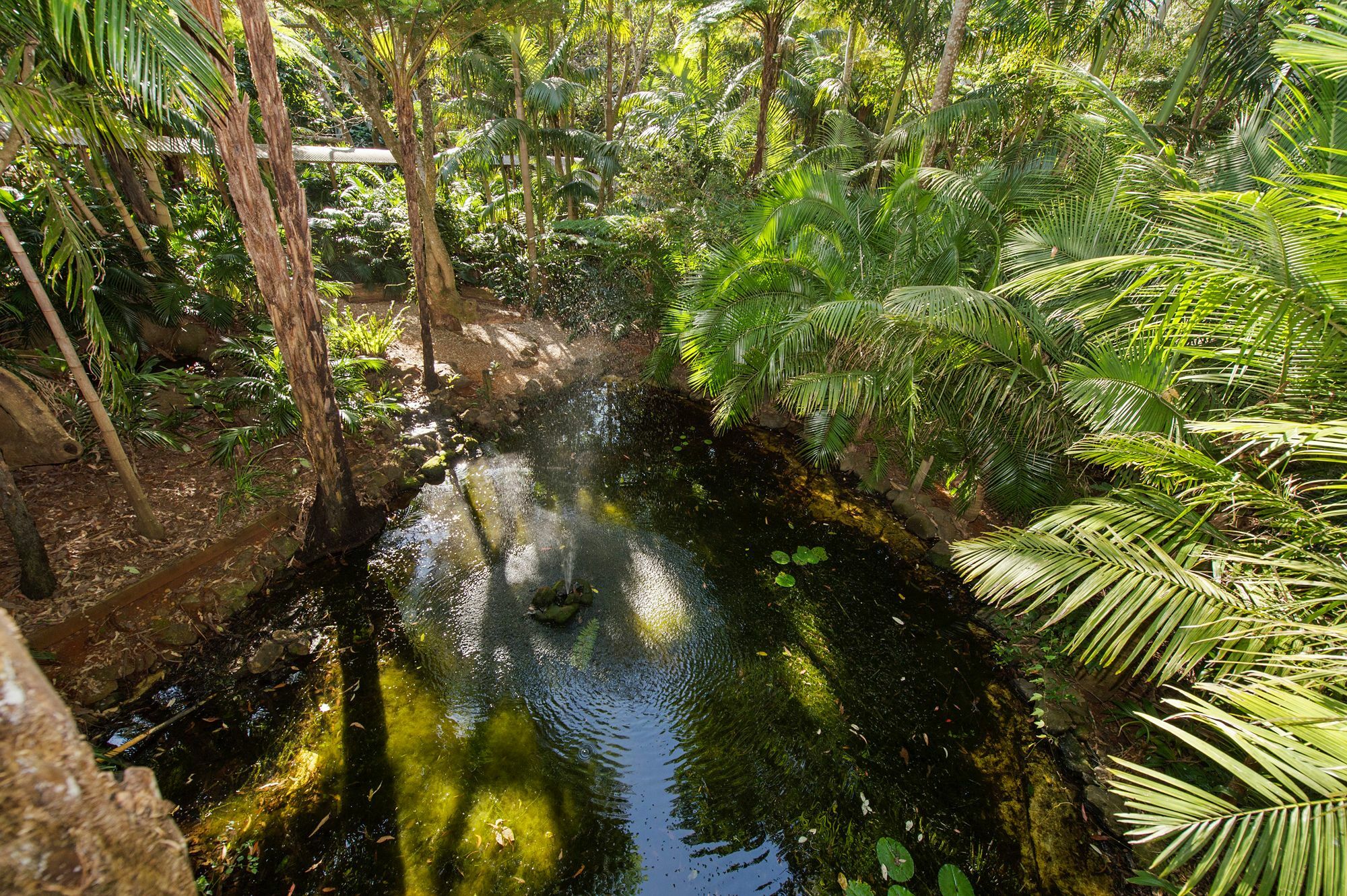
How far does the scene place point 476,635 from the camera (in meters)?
4.52

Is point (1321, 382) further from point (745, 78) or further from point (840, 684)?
point (745, 78)

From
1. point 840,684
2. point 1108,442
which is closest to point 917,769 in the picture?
point 840,684

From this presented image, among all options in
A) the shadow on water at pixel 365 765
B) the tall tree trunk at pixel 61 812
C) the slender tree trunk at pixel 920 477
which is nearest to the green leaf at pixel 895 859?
the shadow on water at pixel 365 765

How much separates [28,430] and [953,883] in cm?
775

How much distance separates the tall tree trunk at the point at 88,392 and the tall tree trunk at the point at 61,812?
3.97m

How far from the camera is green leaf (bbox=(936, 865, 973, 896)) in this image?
3.05 m

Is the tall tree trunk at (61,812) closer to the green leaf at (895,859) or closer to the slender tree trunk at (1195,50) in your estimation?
the green leaf at (895,859)

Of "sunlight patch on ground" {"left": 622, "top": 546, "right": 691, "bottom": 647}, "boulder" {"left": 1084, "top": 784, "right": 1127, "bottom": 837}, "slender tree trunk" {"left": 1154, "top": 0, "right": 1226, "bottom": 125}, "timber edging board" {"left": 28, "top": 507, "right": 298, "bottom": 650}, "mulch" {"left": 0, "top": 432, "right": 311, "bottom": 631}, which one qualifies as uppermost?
"slender tree trunk" {"left": 1154, "top": 0, "right": 1226, "bottom": 125}

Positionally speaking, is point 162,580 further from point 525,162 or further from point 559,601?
point 525,162

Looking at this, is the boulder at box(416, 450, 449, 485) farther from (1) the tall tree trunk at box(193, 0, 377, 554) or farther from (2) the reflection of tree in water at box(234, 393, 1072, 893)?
(1) the tall tree trunk at box(193, 0, 377, 554)

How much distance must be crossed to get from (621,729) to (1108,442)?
359cm

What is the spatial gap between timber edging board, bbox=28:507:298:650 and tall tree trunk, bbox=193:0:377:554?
13.1 inches

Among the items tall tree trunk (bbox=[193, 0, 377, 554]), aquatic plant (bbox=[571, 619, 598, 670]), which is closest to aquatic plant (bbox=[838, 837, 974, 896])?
aquatic plant (bbox=[571, 619, 598, 670])

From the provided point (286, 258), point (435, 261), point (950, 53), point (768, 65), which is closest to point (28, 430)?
point (286, 258)
